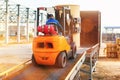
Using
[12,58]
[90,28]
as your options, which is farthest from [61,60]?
[90,28]

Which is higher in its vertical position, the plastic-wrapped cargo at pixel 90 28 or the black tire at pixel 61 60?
the plastic-wrapped cargo at pixel 90 28

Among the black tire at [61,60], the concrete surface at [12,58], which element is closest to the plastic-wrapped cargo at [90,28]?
the concrete surface at [12,58]

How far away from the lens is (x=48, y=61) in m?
7.79

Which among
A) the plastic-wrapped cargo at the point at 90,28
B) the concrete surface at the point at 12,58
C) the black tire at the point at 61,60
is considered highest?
the plastic-wrapped cargo at the point at 90,28

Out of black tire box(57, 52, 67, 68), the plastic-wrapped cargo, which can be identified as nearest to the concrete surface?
the plastic-wrapped cargo

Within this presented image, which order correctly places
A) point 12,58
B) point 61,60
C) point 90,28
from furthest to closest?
point 90,28 → point 12,58 → point 61,60

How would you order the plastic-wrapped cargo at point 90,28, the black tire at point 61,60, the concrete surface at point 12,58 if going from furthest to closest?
the plastic-wrapped cargo at point 90,28, the concrete surface at point 12,58, the black tire at point 61,60

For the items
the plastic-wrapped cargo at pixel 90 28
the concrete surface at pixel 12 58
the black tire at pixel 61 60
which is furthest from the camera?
the plastic-wrapped cargo at pixel 90 28

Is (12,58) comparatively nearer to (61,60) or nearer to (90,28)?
(90,28)

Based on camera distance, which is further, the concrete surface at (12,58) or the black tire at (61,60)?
the concrete surface at (12,58)

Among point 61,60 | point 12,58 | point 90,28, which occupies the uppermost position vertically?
point 90,28

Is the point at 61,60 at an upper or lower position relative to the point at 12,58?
upper

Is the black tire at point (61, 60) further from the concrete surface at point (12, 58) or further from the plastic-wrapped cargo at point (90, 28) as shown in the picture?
the plastic-wrapped cargo at point (90, 28)

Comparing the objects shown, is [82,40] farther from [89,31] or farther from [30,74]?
[30,74]
